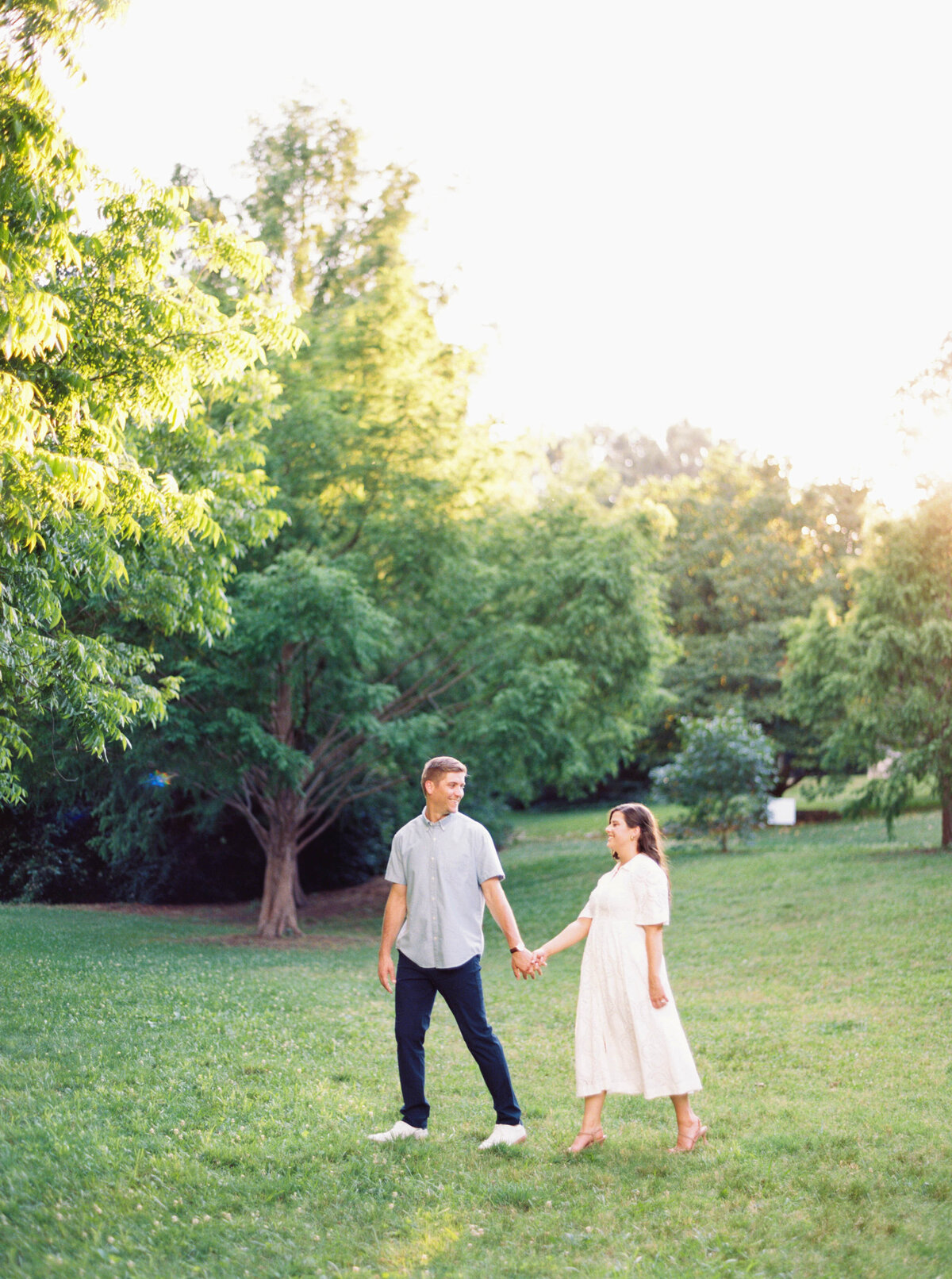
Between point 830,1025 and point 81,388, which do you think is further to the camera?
point 830,1025

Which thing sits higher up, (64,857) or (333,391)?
(333,391)

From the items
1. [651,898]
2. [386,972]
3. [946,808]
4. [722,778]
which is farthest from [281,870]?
[651,898]

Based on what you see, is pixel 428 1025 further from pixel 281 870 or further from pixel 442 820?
pixel 281 870

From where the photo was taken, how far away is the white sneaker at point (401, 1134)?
19.9 ft

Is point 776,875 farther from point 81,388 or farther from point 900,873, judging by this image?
point 81,388

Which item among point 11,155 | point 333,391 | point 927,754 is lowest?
point 927,754

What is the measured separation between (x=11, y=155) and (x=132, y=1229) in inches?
197

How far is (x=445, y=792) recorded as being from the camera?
605 centimetres

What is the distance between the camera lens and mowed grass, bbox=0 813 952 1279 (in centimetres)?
462

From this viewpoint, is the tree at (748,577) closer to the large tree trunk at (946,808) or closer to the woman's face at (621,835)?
the large tree trunk at (946,808)

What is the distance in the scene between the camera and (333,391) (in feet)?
57.8

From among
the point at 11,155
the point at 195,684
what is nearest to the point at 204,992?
Result: the point at 195,684

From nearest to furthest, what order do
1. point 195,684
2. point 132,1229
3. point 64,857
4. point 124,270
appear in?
1. point 132,1229
2. point 124,270
3. point 195,684
4. point 64,857

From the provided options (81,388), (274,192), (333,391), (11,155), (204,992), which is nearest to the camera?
(11,155)
